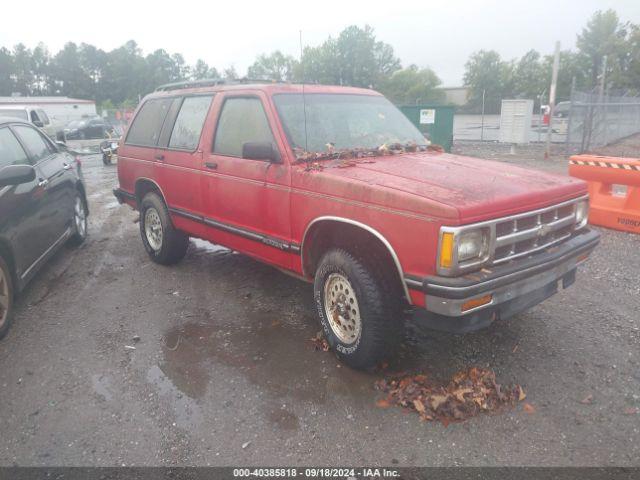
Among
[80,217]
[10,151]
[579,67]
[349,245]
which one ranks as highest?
[579,67]

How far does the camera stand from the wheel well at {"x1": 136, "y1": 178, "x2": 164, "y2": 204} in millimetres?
5687

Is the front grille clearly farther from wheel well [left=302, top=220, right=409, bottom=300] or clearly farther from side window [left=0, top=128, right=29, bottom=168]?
side window [left=0, top=128, right=29, bottom=168]

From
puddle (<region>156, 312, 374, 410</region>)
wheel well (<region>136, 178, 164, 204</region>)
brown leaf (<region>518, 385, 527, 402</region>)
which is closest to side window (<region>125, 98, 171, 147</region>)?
wheel well (<region>136, 178, 164, 204</region>)

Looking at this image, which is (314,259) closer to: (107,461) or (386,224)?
(386,224)

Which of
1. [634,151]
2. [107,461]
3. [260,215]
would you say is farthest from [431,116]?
[107,461]

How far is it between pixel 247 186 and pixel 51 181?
2613 millimetres

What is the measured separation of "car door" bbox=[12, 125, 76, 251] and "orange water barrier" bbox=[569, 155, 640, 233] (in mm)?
6837

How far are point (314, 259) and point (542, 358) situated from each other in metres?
1.82

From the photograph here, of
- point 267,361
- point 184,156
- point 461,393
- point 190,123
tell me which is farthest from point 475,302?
point 190,123

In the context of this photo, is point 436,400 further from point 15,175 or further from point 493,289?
point 15,175

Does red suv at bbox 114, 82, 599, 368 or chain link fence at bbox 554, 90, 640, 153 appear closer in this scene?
red suv at bbox 114, 82, 599, 368

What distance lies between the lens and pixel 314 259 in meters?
3.83

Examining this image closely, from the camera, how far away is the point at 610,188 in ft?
23.4

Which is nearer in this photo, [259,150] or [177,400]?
[177,400]
